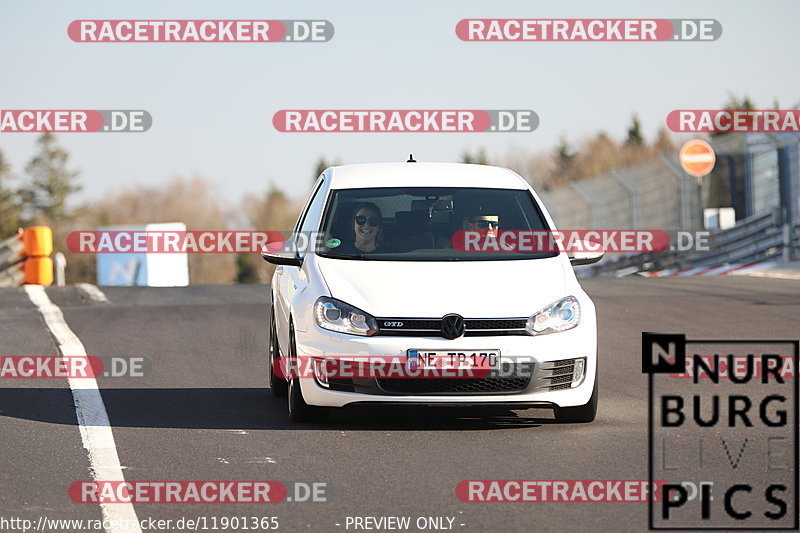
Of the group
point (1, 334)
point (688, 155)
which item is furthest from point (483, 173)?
point (688, 155)

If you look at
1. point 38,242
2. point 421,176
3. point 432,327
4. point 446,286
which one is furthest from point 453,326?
point 38,242

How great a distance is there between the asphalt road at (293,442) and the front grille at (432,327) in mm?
640

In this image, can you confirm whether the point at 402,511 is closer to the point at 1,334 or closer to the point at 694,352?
the point at 694,352

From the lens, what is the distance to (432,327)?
8.52 metres

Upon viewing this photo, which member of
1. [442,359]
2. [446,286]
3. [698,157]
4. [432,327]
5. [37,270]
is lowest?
[442,359]

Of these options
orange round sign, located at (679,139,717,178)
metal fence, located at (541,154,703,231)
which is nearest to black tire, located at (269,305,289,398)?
orange round sign, located at (679,139,717,178)

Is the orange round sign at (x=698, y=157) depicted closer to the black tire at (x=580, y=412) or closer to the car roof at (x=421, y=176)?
the car roof at (x=421, y=176)

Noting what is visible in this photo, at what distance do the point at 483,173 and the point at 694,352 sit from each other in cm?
366

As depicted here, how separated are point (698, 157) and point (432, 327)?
2292 centimetres

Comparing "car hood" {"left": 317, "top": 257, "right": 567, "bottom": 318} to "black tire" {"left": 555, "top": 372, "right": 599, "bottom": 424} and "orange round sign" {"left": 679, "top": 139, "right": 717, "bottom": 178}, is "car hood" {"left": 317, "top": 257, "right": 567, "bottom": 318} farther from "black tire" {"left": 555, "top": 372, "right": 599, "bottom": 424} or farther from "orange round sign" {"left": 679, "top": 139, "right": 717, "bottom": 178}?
"orange round sign" {"left": 679, "top": 139, "right": 717, "bottom": 178}

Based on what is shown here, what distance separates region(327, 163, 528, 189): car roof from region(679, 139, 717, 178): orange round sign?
19.9 meters

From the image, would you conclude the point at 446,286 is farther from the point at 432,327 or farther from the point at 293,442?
the point at 293,442

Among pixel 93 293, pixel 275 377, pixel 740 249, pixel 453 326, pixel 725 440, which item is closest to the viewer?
pixel 725 440

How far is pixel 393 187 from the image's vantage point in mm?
10047
